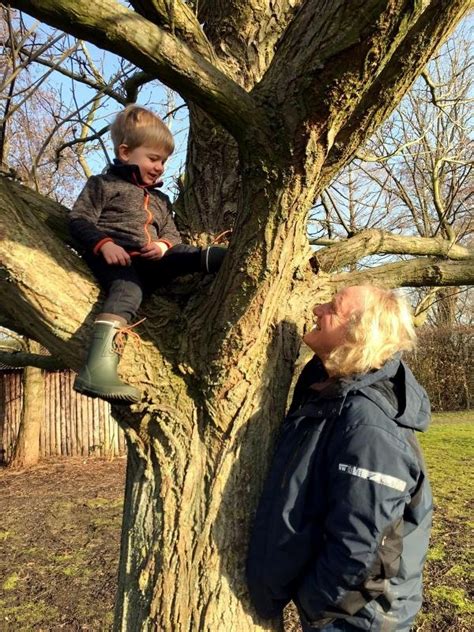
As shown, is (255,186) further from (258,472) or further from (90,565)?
(90,565)

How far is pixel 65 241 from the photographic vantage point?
7.21ft

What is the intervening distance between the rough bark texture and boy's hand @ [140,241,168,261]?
189 mm

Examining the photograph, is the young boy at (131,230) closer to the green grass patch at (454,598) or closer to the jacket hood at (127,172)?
the jacket hood at (127,172)

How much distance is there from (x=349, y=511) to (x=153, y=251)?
1.26 meters

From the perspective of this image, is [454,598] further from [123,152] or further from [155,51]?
[155,51]

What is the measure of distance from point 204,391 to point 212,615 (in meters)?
0.75

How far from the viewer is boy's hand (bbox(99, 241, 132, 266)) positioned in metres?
2.01

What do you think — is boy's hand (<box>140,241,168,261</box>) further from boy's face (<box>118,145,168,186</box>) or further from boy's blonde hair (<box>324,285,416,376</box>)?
boy's blonde hair (<box>324,285,416,376</box>)

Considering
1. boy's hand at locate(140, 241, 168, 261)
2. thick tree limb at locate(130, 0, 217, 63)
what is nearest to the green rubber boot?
boy's hand at locate(140, 241, 168, 261)

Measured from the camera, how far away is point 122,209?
7.58 feet

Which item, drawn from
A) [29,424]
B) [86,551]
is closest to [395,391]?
[86,551]

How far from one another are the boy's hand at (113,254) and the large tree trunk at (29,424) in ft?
29.6

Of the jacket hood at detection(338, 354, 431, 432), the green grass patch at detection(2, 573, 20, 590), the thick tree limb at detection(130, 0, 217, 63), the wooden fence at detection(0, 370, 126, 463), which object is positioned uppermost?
the thick tree limb at detection(130, 0, 217, 63)

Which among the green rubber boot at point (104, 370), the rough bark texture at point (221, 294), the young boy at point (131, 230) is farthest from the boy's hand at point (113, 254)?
the green rubber boot at point (104, 370)
